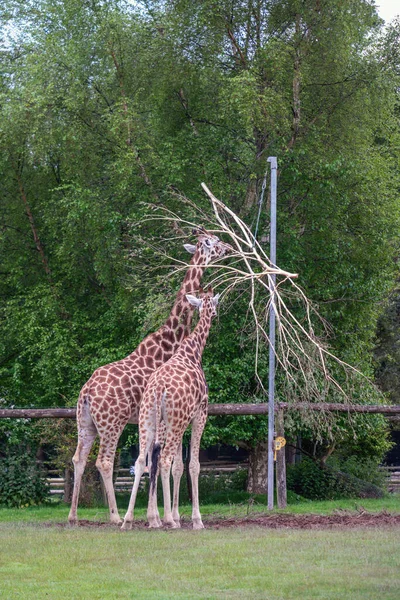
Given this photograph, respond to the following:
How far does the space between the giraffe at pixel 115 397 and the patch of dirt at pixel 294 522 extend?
50 centimetres

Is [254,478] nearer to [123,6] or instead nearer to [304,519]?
[304,519]

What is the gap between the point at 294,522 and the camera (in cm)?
1245

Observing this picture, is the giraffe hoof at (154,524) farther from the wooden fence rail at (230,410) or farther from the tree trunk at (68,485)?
the tree trunk at (68,485)

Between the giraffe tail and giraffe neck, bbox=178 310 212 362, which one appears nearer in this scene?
the giraffe tail

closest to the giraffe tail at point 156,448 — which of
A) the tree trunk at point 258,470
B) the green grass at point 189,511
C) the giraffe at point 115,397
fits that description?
the giraffe at point 115,397

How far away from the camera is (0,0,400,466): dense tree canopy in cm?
1859

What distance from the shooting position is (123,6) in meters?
21.7

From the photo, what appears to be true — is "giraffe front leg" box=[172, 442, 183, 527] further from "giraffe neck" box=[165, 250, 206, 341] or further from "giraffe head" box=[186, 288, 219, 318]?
"giraffe head" box=[186, 288, 219, 318]

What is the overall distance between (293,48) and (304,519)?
9.80m

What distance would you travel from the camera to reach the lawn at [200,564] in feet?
24.0

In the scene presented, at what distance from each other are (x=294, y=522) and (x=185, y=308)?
332cm

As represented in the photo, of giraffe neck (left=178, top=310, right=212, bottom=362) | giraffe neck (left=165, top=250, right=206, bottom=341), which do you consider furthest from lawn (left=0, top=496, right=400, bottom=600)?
giraffe neck (left=165, top=250, right=206, bottom=341)

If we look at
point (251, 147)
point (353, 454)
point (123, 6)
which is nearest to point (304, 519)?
point (251, 147)

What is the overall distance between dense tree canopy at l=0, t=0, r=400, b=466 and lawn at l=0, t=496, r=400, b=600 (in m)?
7.08
